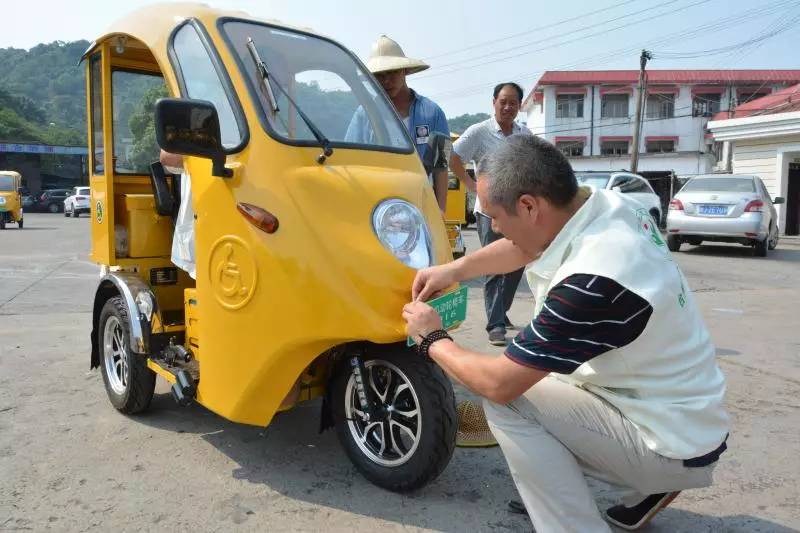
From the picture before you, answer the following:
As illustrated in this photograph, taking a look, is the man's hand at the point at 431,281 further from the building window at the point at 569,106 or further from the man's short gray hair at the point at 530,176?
the building window at the point at 569,106

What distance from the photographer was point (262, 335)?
2668mm

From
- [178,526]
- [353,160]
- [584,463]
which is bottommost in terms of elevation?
[178,526]

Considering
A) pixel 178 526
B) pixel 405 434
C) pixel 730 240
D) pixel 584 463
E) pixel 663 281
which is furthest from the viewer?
pixel 730 240

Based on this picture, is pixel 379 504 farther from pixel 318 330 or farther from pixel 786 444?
pixel 786 444

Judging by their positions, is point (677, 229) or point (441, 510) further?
point (677, 229)

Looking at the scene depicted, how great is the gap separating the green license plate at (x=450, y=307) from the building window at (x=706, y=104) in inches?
1738

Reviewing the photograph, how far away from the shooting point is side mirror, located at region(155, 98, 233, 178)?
8.58ft

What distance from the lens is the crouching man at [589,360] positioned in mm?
1861

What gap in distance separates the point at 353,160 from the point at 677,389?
66.5 inches

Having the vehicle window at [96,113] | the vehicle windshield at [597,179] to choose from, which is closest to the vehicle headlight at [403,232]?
the vehicle window at [96,113]

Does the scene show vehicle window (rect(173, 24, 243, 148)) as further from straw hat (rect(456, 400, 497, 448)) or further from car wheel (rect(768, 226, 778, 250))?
car wheel (rect(768, 226, 778, 250))

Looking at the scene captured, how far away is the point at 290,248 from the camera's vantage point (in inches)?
102

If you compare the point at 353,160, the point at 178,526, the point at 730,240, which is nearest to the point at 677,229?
the point at 730,240

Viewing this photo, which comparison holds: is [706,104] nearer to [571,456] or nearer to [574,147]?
[574,147]
